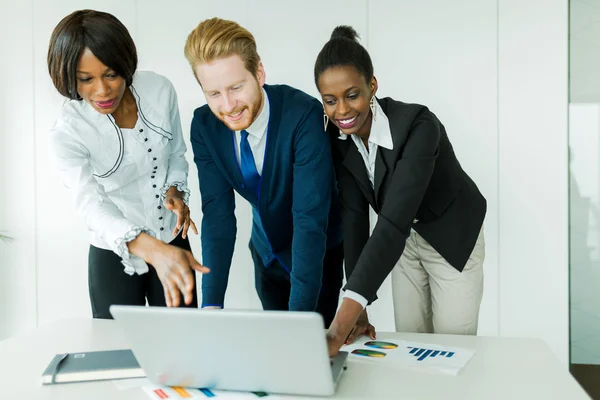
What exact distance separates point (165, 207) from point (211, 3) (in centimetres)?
Result: 167

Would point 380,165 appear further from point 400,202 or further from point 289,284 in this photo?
point 289,284

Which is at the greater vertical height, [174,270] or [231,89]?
[231,89]

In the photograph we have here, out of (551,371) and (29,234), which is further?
(29,234)

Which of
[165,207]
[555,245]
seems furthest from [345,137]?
[555,245]

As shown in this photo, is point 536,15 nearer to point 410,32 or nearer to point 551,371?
point 410,32

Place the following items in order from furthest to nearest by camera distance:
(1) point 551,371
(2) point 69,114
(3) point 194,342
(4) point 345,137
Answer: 1. (2) point 69,114
2. (4) point 345,137
3. (1) point 551,371
4. (3) point 194,342

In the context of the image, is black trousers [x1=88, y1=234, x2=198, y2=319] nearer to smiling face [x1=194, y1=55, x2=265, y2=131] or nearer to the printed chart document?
smiling face [x1=194, y1=55, x2=265, y2=131]

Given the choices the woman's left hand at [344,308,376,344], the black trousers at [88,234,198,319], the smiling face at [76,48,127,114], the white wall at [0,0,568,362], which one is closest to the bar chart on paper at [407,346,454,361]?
the woman's left hand at [344,308,376,344]

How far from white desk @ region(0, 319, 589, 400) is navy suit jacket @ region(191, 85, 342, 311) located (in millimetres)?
385

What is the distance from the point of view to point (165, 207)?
6.59 ft

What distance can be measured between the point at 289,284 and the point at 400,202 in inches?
30.1

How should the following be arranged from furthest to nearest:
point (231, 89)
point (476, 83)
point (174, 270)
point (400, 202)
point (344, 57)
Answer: point (476, 83) < point (231, 89) < point (344, 57) < point (400, 202) < point (174, 270)

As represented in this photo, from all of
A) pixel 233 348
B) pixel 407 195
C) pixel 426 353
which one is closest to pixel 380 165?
pixel 407 195

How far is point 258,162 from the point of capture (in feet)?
6.13
